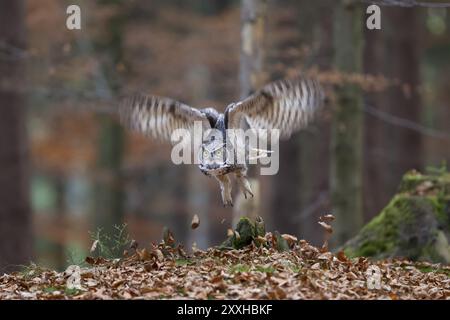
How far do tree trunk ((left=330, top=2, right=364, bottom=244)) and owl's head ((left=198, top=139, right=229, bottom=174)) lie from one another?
18.9 feet

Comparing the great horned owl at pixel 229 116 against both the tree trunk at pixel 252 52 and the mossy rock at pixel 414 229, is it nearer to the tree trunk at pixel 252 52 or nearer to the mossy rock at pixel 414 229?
the mossy rock at pixel 414 229

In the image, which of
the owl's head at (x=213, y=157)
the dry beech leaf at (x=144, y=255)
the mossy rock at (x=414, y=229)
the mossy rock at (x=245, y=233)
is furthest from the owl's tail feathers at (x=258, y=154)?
the mossy rock at (x=414, y=229)

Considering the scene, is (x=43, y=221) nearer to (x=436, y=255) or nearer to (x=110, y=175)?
(x=110, y=175)

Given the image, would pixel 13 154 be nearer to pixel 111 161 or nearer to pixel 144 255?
pixel 111 161

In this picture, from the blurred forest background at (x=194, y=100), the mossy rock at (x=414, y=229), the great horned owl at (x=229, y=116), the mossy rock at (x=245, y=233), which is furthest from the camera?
the blurred forest background at (x=194, y=100)

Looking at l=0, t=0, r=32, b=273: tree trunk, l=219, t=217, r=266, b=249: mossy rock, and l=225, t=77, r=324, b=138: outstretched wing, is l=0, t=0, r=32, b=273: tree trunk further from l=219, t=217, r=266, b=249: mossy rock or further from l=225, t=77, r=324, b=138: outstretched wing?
l=225, t=77, r=324, b=138: outstretched wing

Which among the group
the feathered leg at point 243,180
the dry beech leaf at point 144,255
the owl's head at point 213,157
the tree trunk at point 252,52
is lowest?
the dry beech leaf at point 144,255

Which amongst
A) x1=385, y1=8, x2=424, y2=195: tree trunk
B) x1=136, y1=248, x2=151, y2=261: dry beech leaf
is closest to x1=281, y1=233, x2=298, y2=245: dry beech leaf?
x1=136, y1=248, x2=151, y2=261: dry beech leaf

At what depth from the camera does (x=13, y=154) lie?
50.9 feet

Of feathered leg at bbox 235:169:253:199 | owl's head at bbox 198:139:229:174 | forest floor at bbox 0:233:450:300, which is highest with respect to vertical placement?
owl's head at bbox 198:139:229:174

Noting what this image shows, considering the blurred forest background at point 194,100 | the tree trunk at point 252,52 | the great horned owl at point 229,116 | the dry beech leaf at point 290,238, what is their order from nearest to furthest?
the great horned owl at point 229,116
the dry beech leaf at point 290,238
the tree trunk at point 252,52
the blurred forest background at point 194,100

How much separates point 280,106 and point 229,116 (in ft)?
1.64

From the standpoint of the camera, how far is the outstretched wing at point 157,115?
319 inches

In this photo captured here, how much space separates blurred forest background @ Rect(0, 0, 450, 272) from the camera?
43.9ft
